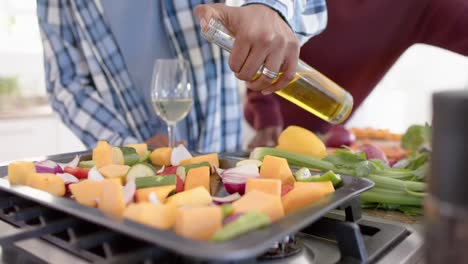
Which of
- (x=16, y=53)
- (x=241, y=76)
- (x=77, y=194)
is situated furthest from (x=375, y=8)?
(x=16, y=53)

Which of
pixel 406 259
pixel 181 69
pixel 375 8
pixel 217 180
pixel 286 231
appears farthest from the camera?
pixel 375 8

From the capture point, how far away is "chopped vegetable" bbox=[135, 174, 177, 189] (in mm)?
582

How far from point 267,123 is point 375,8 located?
1.64 feet

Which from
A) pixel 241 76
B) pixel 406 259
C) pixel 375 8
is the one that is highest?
pixel 375 8

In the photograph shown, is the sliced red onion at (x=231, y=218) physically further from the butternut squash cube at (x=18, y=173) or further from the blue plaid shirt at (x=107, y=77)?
the blue plaid shirt at (x=107, y=77)

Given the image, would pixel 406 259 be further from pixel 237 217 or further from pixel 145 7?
pixel 145 7

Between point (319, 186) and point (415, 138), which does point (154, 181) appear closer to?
point (319, 186)

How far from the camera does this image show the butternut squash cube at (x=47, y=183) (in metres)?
0.58

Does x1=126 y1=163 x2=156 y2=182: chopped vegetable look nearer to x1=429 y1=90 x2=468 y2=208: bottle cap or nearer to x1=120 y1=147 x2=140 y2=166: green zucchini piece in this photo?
x1=120 y1=147 x2=140 y2=166: green zucchini piece

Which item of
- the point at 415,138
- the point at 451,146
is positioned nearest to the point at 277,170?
the point at 451,146

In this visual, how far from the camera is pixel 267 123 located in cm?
157

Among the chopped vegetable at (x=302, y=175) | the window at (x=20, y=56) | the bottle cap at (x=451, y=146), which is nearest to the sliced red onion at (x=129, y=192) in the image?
the chopped vegetable at (x=302, y=175)

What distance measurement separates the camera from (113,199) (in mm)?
495

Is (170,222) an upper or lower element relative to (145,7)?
lower
